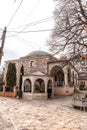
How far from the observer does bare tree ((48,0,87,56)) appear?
13109 mm

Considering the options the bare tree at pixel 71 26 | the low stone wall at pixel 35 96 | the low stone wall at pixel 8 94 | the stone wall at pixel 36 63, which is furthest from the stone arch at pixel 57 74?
the bare tree at pixel 71 26

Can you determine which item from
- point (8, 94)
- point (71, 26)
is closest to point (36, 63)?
point (8, 94)

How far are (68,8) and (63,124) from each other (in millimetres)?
9317

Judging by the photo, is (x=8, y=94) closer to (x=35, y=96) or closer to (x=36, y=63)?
(x=35, y=96)

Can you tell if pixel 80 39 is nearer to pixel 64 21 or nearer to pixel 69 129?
pixel 64 21

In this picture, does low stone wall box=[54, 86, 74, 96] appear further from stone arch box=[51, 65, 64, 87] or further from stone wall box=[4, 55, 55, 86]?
stone wall box=[4, 55, 55, 86]

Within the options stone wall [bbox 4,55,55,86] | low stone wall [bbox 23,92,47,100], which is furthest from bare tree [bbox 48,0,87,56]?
stone wall [bbox 4,55,55,86]

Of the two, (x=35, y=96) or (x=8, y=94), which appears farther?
(x=8, y=94)

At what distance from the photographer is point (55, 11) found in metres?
14.4

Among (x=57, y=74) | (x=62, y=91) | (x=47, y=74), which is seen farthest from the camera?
(x=57, y=74)

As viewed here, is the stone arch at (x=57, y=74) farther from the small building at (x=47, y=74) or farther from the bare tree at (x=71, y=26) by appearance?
the bare tree at (x=71, y=26)

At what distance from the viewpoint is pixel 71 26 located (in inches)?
533

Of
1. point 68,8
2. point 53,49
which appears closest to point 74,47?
point 53,49

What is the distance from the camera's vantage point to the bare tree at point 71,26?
1311cm
